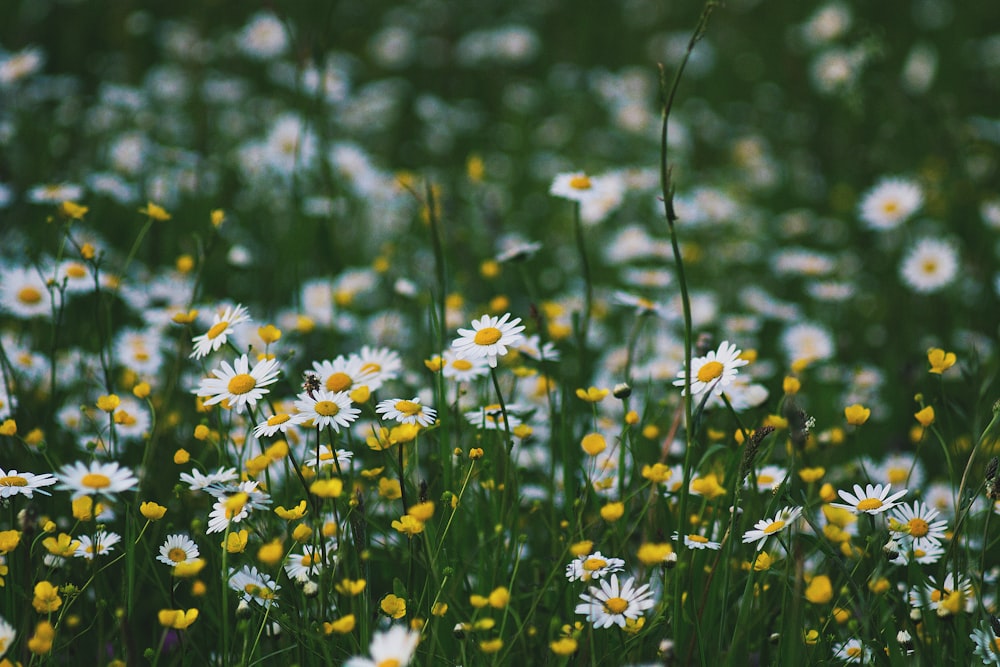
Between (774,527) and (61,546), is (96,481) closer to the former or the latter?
(61,546)

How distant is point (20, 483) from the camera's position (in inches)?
67.6

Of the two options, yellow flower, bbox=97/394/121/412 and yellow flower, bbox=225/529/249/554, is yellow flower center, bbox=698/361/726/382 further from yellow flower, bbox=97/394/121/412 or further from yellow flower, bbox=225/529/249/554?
yellow flower, bbox=97/394/121/412

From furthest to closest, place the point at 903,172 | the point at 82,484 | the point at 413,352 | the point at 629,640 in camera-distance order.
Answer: the point at 903,172 → the point at 413,352 → the point at 629,640 → the point at 82,484

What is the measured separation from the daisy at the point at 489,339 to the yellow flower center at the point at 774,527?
0.61 m

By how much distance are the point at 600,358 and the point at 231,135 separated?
2.71 metres

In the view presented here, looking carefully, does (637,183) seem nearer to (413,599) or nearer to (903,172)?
(903,172)

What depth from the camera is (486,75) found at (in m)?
6.64

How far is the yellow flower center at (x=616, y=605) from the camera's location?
160 centimetres

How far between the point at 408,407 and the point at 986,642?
1.12 m

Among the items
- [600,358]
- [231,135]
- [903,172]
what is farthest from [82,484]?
[903,172]

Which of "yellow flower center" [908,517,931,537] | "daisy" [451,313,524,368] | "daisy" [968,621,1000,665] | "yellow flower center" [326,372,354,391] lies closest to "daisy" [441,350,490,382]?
"daisy" [451,313,524,368]

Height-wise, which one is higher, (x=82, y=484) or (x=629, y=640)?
(x=82, y=484)

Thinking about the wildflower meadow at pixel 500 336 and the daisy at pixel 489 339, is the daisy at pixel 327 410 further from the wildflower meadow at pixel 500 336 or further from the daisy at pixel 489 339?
the daisy at pixel 489 339

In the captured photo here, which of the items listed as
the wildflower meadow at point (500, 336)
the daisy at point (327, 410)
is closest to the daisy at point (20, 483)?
the wildflower meadow at point (500, 336)
